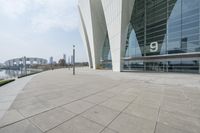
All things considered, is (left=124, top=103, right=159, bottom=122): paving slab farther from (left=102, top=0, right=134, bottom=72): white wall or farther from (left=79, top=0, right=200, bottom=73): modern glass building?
(left=102, top=0, right=134, bottom=72): white wall

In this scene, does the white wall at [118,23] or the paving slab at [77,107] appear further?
the white wall at [118,23]

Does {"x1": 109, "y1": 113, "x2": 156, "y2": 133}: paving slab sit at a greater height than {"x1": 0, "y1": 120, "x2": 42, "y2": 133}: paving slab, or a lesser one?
lesser

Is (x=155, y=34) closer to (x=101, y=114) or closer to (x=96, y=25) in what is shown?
(x=96, y=25)

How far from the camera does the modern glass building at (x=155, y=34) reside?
1983 cm

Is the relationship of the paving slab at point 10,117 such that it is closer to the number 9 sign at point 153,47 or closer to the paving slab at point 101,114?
the paving slab at point 101,114

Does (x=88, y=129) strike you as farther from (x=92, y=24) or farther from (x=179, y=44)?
(x=92, y=24)

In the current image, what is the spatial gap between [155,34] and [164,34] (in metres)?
1.84

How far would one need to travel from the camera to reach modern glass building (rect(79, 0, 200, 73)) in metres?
19.8

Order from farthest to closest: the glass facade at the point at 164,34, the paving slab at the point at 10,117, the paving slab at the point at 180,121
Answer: the glass facade at the point at 164,34 → the paving slab at the point at 10,117 → the paving slab at the point at 180,121

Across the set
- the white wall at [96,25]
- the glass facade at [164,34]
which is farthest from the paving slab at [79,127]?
the white wall at [96,25]

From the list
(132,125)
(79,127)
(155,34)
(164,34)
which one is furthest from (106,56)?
(79,127)

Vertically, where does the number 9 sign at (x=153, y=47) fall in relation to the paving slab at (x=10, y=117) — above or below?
above

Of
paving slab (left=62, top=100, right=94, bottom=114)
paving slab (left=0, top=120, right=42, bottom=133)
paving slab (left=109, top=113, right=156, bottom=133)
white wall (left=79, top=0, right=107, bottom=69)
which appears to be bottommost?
paving slab (left=109, top=113, right=156, bottom=133)

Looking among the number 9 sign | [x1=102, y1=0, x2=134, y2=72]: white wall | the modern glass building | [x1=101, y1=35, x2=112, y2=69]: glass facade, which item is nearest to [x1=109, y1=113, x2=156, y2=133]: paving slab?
the modern glass building
